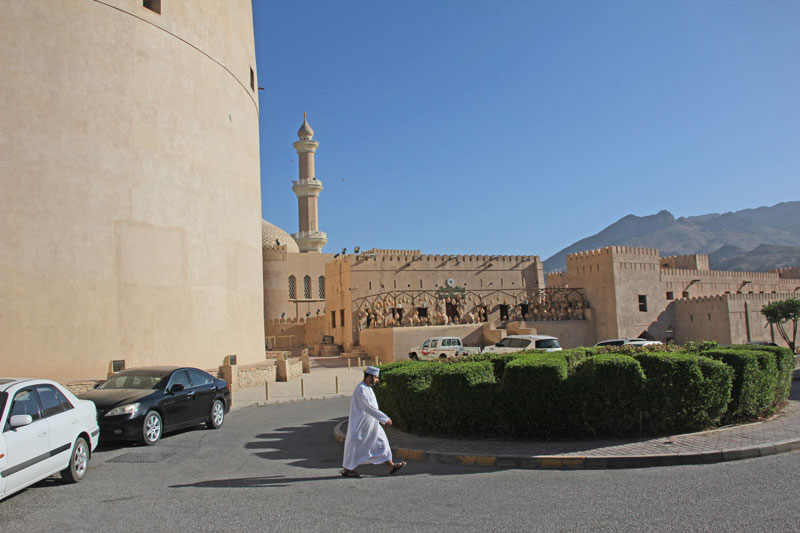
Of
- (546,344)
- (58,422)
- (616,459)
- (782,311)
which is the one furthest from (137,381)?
(782,311)

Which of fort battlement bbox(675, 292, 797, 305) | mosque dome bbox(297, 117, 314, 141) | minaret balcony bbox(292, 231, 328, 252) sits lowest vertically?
fort battlement bbox(675, 292, 797, 305)

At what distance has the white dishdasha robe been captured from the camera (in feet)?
24.3

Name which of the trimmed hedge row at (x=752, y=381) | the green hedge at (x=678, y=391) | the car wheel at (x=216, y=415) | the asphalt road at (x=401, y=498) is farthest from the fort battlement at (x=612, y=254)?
the asphalt road at (x=401, y=498)

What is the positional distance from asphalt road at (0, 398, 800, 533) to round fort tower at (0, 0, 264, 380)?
853 centimetres

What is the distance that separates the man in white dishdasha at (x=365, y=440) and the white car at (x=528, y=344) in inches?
503

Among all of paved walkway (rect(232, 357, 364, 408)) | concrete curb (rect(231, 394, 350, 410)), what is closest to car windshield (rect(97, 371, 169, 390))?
paved walkway (rect(232, 357, 364, 408))

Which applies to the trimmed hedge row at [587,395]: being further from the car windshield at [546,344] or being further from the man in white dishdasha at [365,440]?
the car windshield at [546,344]

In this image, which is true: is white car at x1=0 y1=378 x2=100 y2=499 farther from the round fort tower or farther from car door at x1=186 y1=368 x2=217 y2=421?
the round fort tower

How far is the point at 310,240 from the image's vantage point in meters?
49.8

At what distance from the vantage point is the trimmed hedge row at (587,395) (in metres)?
8.77

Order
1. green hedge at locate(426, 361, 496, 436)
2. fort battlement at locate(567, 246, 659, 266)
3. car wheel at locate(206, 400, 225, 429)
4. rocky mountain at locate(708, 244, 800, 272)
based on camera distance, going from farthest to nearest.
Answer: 1. rocky mountain at locate(708, 244, 800, 272)
2. fort battlement at locate(567, 246, 659, 266)
3. car wheel at locate(206, 400, 225, 429)
4. green hedge at locate(426, 361, 496, 436)

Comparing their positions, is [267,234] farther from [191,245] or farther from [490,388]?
[490,388]

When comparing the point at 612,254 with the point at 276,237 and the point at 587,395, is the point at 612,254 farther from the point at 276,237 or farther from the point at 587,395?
the point at 587,395

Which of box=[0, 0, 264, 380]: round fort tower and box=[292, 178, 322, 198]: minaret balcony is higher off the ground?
box=[292, 178, 322, 198]: minaret balcony
